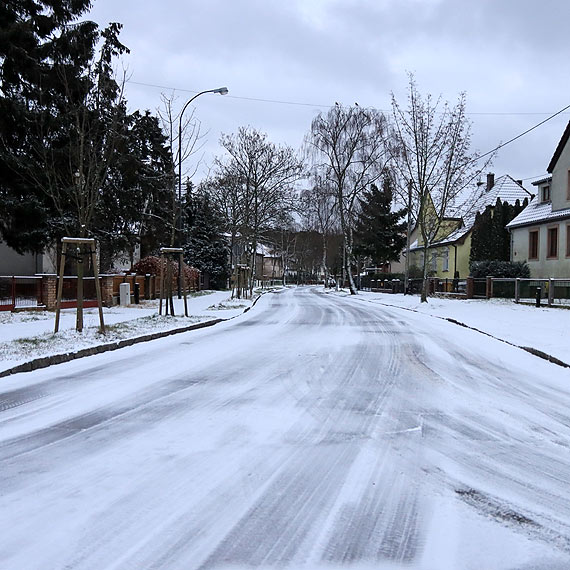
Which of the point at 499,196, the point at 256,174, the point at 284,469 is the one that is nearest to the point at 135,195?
the point at 256,174

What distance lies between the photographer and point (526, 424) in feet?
18.3

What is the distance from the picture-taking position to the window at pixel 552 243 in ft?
96.0

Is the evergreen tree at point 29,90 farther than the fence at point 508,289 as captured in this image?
No

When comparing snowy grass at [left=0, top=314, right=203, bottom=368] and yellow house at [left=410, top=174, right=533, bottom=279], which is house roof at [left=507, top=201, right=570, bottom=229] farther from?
snowy grass at [left=0, top=314, right=203, bottom=368]

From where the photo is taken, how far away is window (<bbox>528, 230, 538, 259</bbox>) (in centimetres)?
3130

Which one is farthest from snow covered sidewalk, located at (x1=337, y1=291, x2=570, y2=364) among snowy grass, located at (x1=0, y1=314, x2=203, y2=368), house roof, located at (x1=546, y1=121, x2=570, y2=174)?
house roof, located at (x1=546, y1=121, x2=570, y2=174)

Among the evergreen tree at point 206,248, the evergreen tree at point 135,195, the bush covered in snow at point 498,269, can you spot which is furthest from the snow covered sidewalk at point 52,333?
the evergreen tree at point 206,248

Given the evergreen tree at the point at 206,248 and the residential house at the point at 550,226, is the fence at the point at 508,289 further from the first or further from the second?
the evergreen tree at the point at 206,248

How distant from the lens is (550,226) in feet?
96.7

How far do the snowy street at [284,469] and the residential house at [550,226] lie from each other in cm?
2248

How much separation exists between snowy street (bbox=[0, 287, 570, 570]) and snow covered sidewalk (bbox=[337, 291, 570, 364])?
3.13 metres

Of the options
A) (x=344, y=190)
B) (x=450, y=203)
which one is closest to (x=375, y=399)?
(x=450, y=203)

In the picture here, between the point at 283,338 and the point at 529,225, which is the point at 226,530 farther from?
the point at 529,225

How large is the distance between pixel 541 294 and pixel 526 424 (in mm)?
18984
